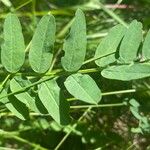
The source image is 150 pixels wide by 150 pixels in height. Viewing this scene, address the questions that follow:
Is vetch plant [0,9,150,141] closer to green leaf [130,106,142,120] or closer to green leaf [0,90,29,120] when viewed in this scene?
green leaf [0,90,29,120]

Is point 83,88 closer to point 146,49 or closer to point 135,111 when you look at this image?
point 146,49

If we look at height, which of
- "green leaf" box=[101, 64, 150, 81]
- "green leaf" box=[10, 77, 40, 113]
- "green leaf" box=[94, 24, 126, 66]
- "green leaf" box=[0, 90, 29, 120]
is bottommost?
"green leaf" box=[0, 90, 29, 120]

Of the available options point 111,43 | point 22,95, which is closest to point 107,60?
point 111,43

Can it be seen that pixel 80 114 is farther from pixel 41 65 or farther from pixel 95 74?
pixel 41 65

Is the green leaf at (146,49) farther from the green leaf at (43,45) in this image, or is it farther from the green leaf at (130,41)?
the green leaf at (43,45)

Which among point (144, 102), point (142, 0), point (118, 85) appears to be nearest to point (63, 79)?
point (118, 85)

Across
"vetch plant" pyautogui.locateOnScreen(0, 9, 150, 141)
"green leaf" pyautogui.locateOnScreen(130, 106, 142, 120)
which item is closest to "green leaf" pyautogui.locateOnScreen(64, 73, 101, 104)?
"vetch plant" pyautogui.locateOnScreen(0, 9, 150, 141)

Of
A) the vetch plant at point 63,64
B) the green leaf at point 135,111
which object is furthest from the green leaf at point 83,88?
the green leaf at point 135,111
